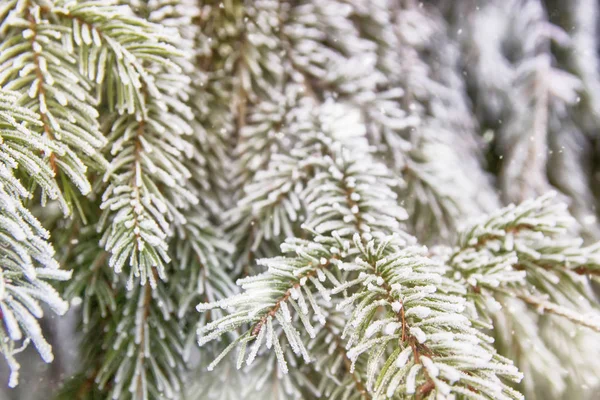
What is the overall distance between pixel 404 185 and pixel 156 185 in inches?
14.3

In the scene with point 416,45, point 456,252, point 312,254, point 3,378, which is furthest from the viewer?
point 416,45

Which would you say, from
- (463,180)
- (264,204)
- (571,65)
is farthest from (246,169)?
(571,65)

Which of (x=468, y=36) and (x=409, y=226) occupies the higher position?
(x=468, y=36)

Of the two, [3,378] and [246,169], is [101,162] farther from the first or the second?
[3,378]

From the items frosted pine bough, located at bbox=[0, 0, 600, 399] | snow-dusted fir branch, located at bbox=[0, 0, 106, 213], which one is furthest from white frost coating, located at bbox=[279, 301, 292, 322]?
snow-dusted fir branch, located at bbox=[0, 0, 106, 213]

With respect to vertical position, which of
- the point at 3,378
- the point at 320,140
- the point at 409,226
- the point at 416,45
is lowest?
the point at 3,378

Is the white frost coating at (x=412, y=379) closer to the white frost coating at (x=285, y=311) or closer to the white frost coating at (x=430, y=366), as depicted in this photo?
the white frost coating at (x=430, y=366)

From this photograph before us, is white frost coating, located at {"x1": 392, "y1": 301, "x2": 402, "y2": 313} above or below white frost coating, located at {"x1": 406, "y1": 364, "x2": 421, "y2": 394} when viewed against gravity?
above

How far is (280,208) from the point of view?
0.64 metres

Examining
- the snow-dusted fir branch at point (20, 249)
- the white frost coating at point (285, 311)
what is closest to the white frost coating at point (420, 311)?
the white frost coating at point (285, 311)

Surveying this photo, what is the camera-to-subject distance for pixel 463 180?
0.77 metres

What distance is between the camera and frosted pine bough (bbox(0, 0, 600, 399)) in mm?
450

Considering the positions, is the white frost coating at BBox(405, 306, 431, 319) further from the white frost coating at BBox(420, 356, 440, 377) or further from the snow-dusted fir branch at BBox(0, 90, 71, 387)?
the snow-dusted fir branch at BBox(0, 90, 71, 387)

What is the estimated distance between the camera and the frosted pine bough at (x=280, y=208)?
0.45m
